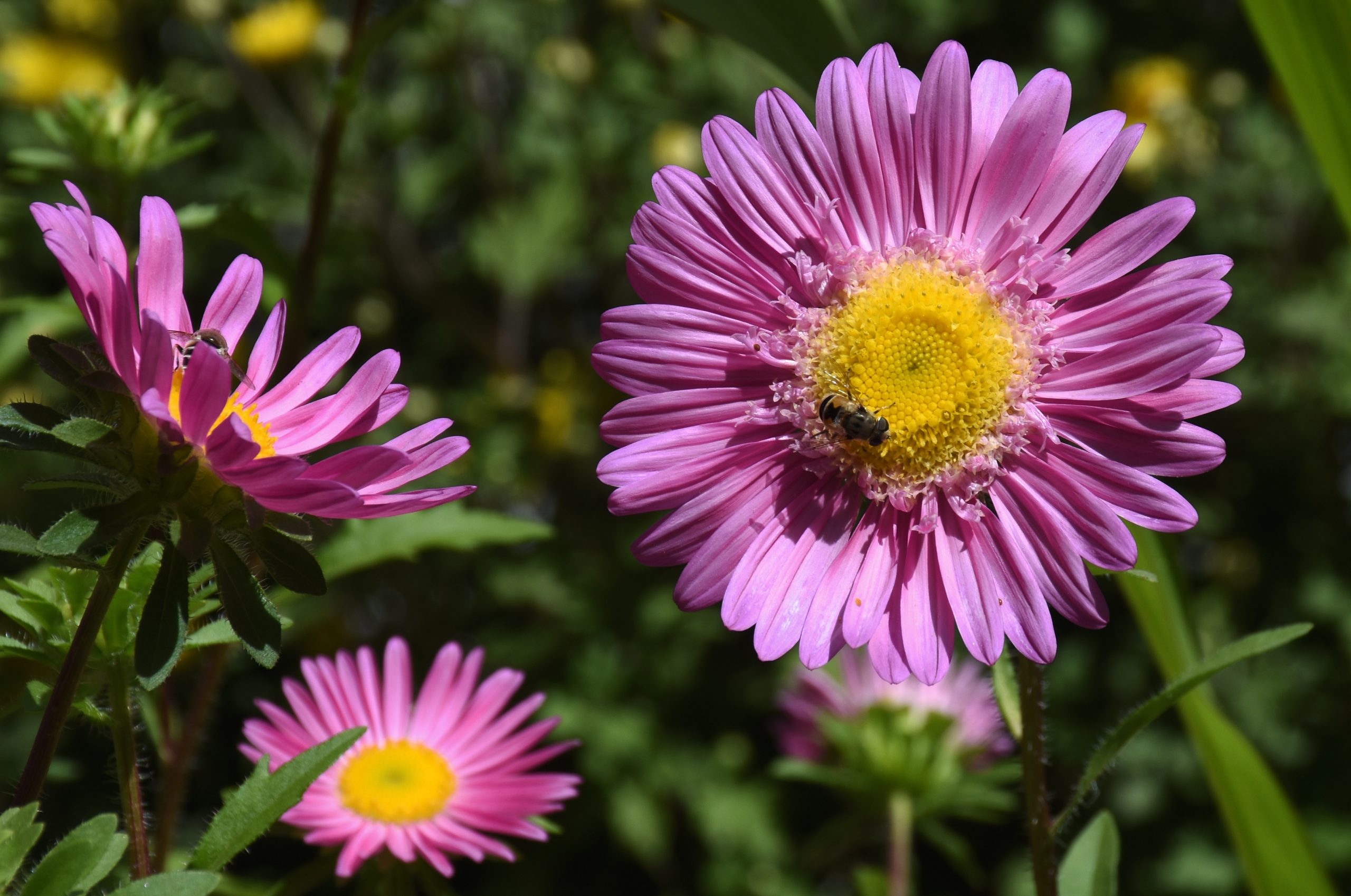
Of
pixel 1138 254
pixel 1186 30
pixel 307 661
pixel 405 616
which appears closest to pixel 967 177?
pixel 1138 254

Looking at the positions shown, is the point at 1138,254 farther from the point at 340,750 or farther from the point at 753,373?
the point at 340,750

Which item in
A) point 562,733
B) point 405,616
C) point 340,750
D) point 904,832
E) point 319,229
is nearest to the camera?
point 340,750

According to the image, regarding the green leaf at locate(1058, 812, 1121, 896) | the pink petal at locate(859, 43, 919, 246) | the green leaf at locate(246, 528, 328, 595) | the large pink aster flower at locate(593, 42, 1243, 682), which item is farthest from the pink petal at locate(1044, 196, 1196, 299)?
the green leaf at locate(246, 528, 328, 595)

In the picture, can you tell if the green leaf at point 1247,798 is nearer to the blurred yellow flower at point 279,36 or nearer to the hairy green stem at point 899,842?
the hairy green stem at point 899,842

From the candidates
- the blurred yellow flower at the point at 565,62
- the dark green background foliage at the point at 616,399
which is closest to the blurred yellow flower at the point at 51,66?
the dark green background foliage at the point at 616,399

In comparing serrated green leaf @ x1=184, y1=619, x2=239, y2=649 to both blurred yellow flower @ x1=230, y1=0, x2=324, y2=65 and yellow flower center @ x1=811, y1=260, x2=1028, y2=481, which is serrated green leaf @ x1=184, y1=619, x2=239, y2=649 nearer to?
yellow flower center @ x1=811, y1=260, x2=1028, y2=481
